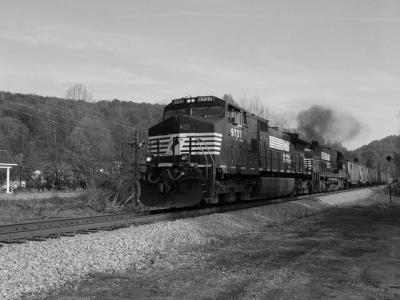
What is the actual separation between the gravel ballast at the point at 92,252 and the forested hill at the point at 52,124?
44093mm

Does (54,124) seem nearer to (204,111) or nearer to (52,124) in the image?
(52,124)

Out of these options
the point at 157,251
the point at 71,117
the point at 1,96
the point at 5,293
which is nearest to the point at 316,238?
the point at 157,251

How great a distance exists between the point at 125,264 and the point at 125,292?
1.79 metres

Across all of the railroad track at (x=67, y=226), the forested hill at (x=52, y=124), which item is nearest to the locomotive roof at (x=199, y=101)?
the railroad track at (x=67, y=226)

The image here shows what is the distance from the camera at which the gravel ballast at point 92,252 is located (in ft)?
20.3

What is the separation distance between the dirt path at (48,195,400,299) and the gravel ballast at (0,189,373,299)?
378 mm

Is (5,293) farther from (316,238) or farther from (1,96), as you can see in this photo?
(1,96)

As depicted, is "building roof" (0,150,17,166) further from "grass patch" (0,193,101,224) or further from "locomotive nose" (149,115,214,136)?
"locomotive nose" (149,115,214,136)

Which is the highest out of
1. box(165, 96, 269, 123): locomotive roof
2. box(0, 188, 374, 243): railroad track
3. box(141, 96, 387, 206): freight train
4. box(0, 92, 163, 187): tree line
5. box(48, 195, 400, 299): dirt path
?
box(0, 92, 163, 187): tree line

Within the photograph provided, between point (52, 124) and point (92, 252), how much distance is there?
191 feet

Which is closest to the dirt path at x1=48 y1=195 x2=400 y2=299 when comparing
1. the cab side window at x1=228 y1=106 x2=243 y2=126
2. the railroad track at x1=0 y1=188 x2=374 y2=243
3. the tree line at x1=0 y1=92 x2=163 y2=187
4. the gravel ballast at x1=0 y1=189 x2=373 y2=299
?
the gravel ballast at x1=0 y1=189 x2=373 y2=299

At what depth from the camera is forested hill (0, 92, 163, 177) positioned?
5934cm

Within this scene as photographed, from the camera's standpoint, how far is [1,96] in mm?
75188

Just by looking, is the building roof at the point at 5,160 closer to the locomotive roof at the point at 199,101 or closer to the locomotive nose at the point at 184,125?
the locomotive roof at the point at 199,101
